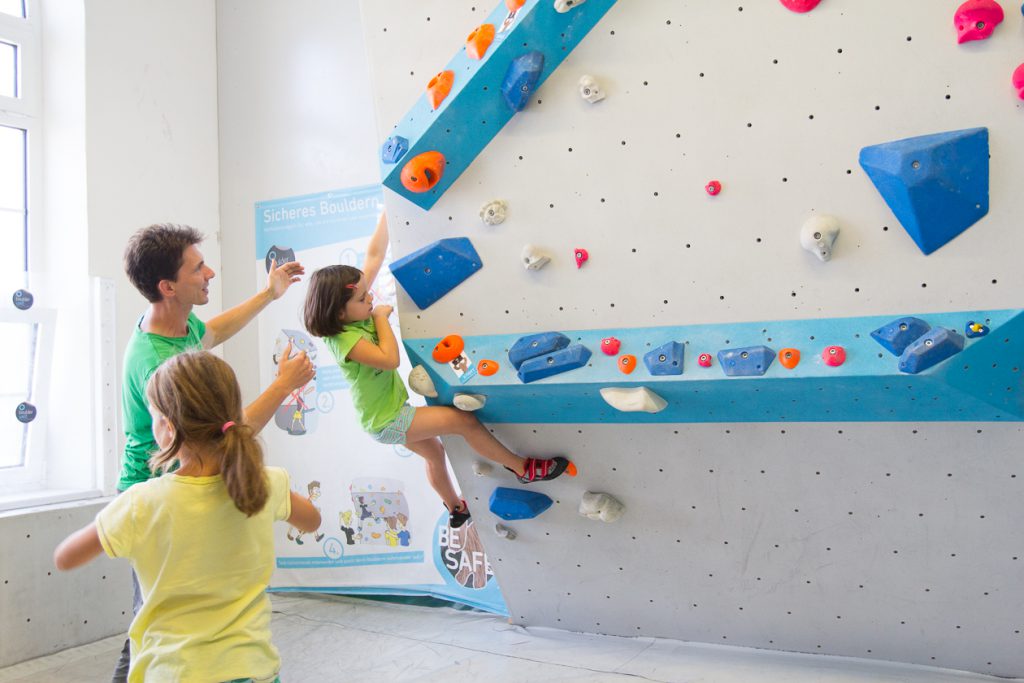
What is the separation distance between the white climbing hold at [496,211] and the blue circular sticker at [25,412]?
7.62 ft

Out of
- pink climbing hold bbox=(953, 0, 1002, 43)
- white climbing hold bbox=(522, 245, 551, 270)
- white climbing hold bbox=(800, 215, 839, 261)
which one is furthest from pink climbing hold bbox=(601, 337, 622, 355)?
pink climbing hold bbox=(953, 0, 1002, 43)

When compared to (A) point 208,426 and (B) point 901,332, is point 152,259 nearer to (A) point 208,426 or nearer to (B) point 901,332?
(A) point 208,426

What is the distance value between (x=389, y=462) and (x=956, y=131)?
93.5 inches

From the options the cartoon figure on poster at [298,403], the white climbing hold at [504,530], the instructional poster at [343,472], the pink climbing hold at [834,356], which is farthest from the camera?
the cartoon figure on poster at [298,403]

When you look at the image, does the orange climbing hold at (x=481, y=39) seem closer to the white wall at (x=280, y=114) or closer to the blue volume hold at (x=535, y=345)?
the blue volume hold at (x=535, y=345)

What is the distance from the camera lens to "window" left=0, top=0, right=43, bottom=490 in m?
3.43

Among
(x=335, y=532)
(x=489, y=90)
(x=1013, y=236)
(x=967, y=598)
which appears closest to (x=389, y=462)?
(x=335, y=532)

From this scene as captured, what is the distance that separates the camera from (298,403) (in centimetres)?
367

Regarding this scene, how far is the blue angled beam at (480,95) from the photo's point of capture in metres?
1.95

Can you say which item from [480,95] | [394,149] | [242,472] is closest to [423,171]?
[394,149]

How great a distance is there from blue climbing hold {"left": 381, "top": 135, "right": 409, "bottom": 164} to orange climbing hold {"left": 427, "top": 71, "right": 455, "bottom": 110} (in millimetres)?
115

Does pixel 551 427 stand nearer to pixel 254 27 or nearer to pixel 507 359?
pixel 507 359

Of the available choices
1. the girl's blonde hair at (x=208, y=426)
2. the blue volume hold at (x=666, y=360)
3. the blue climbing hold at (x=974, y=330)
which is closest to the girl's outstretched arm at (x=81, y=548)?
the girl's blonde hair at (x=208, y=426)

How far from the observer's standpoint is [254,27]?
3.80 metres
